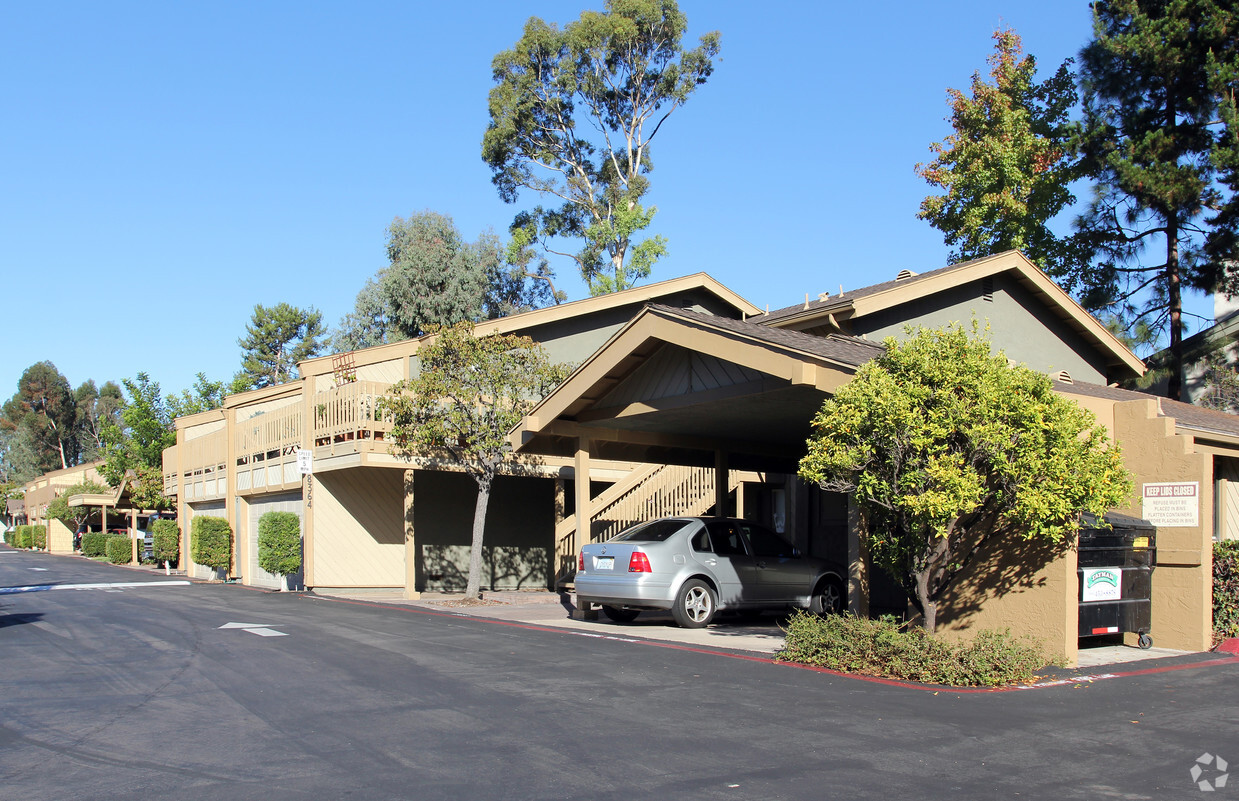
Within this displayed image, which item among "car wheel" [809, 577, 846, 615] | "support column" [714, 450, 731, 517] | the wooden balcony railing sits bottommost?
"car wheel" [809, 577, 846, 615]

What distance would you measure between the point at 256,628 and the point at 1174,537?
452 inches

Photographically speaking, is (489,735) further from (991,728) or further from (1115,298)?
(1115,298)

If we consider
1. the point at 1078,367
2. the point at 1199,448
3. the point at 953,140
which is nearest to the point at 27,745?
the point at 1199,448

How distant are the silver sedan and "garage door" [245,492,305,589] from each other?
10390 mm

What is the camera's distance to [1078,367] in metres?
20.0

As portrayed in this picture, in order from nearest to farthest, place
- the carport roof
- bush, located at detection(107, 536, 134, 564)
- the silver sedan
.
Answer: the carport roof, the silver sedan, bush, located at detection(107, 536, 134, 564)

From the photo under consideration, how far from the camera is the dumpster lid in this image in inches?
411

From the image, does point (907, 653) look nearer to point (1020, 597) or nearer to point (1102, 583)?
point (1020, 597)

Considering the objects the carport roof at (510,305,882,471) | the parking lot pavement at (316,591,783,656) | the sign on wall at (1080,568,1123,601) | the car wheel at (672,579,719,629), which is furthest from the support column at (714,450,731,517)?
the sign on wall at (1080,568,1123,601)

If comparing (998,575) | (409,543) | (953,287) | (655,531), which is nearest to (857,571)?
(998,575)

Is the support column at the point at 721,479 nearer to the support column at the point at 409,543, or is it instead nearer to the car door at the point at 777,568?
the car door at the point at 777,568

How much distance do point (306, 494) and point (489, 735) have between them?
596 inches

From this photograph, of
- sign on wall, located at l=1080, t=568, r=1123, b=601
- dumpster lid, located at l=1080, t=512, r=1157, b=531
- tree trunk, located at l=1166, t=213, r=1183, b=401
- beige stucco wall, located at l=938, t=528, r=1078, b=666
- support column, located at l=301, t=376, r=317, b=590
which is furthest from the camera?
tree trunk, located at l=1166, t=213, r=1183, b=401

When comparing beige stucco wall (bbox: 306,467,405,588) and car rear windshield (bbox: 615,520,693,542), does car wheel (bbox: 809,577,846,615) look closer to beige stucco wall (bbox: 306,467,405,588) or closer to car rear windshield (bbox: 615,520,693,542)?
car rear windshield (bbox: 615,520,693,542)
